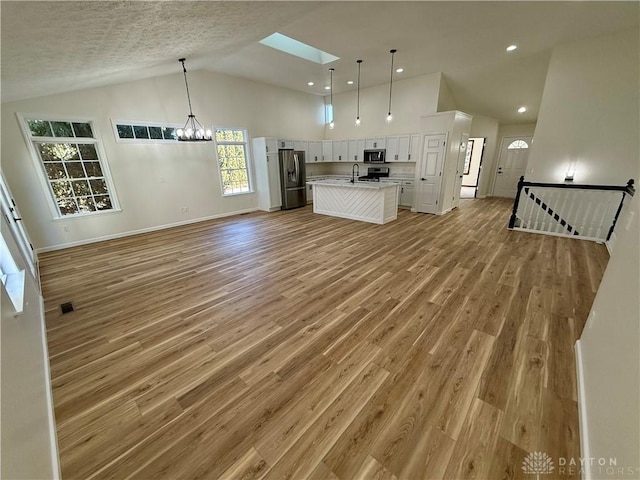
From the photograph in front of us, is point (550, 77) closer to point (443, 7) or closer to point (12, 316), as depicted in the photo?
point (443, 7)

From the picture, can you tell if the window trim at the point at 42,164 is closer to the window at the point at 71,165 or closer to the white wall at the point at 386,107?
the window at the point at 71,165

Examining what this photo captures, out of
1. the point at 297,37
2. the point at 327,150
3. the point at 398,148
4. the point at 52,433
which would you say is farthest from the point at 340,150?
the point at 52,433

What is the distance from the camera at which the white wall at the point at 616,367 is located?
97 centimetres

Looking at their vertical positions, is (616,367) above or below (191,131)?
below

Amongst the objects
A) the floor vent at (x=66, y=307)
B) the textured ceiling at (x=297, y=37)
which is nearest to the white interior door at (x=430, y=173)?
the textured ceiling at (x=297, y=37)

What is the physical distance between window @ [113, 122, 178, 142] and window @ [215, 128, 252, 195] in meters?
1.15

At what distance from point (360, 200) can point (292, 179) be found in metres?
2.71

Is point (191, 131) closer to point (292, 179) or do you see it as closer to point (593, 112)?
point (292, 179)

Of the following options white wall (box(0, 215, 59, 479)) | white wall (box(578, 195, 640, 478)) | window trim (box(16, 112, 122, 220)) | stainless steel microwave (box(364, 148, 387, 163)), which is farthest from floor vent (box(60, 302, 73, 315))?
stainless steel microwave (box(364, 148, 387, 163))

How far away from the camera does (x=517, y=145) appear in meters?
8.89

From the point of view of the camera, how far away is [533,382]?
1.73 meters

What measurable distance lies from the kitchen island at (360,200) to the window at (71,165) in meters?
4.78

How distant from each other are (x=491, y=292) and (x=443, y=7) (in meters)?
4.26

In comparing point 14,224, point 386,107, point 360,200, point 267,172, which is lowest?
point 360,200
